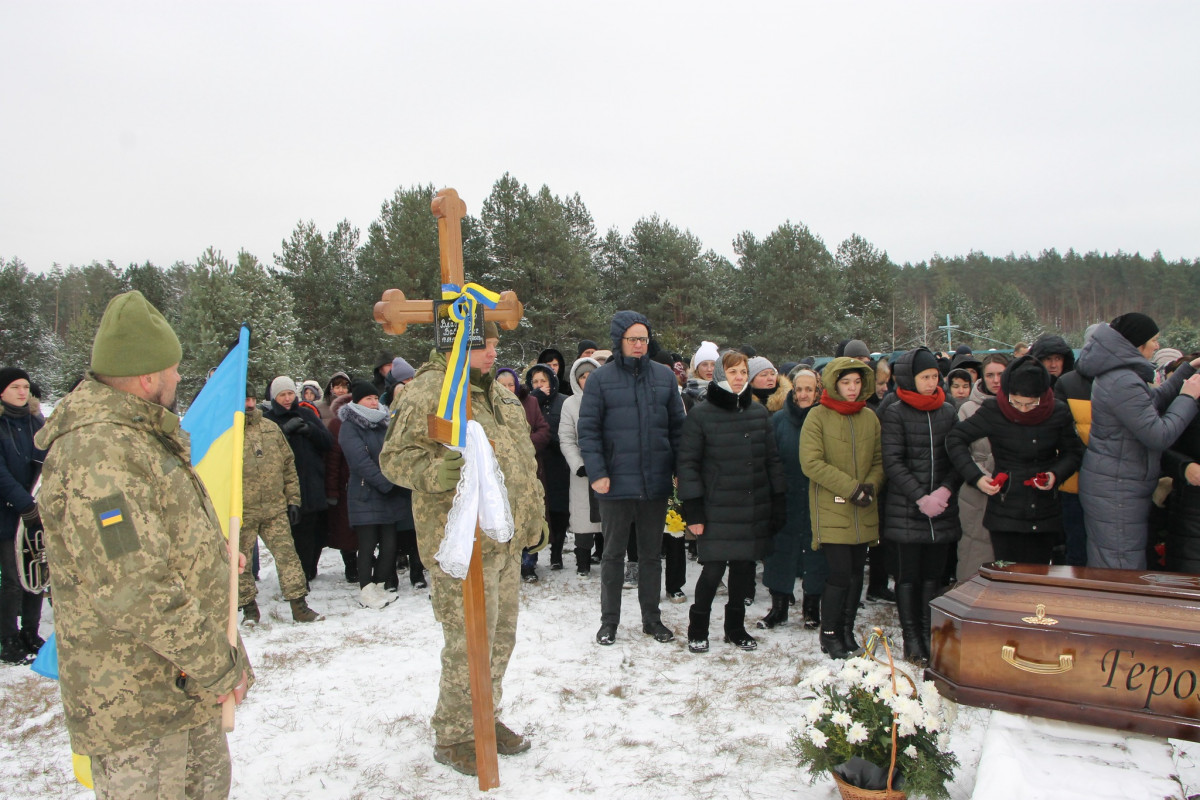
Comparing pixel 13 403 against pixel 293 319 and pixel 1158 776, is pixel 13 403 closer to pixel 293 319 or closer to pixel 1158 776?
pixel 1158 776

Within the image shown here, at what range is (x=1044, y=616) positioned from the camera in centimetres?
305

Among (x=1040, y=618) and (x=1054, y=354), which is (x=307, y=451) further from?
(x=1054, y=354)

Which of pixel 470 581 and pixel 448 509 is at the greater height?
pixel 448 509

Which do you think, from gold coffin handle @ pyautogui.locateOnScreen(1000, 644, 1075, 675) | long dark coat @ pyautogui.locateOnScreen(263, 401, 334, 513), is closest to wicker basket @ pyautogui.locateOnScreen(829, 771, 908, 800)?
gold coffin handle @ pyautogui.locateOnScreen(1000, 644, 1075, 675)

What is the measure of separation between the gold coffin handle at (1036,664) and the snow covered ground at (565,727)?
0.25 meters

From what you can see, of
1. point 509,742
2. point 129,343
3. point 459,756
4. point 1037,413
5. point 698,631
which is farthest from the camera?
point 698,631

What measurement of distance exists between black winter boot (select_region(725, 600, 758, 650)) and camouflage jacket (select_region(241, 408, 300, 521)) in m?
3.74

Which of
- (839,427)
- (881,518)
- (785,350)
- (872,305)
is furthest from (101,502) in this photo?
(872,305)

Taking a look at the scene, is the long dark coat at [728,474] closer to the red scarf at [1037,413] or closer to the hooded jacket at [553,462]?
the red scarf at [1037,413]

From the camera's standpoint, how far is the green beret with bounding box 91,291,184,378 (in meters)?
2.32

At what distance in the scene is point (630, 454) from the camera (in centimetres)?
541

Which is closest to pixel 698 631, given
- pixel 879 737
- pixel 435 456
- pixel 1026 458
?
pixel 879 737

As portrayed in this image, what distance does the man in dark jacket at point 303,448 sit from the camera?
7.04 metres

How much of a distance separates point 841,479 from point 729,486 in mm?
734
